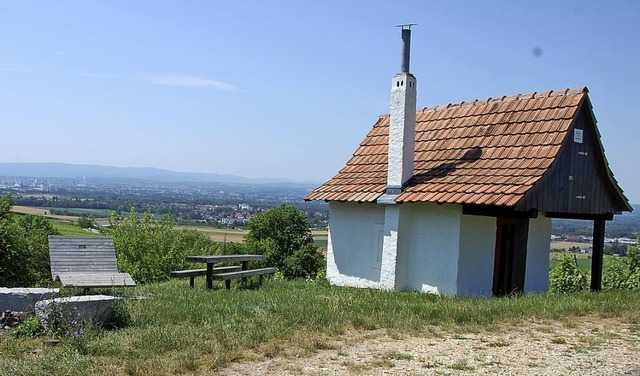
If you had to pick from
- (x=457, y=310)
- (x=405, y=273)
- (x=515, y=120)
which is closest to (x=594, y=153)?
(x=515, y=120)

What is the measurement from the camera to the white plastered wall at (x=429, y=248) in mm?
14758

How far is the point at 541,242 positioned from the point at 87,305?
1086cm

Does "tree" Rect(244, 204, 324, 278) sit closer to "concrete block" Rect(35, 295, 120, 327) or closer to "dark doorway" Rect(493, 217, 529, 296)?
"dark doorway" Rect(493, 217, 529, 296)

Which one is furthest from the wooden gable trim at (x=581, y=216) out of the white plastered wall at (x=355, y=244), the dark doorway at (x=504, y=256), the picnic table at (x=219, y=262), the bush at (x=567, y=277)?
the picnic table at (x=219, y=262)

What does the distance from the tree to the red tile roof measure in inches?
869

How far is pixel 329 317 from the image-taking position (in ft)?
33.2

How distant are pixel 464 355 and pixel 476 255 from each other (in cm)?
687

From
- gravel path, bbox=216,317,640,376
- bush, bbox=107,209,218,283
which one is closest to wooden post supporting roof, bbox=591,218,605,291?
gravel path, bbox=216,317,640,376

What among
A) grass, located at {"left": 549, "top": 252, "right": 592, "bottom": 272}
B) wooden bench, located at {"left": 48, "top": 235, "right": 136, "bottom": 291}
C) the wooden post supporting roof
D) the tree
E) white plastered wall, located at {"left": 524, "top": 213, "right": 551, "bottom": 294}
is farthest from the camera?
the tree

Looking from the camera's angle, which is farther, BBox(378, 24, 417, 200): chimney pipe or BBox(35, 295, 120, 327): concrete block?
BBox(378, 24, 417, 200): chimney pipe

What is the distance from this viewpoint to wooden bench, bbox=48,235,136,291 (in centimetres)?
1471

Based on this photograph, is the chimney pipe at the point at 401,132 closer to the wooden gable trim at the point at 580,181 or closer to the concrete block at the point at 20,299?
the wooden gable trim at the point at 580,181

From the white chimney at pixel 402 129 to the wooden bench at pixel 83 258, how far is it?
610cm

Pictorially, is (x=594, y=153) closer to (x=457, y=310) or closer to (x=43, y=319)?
(x=457, y=310)
